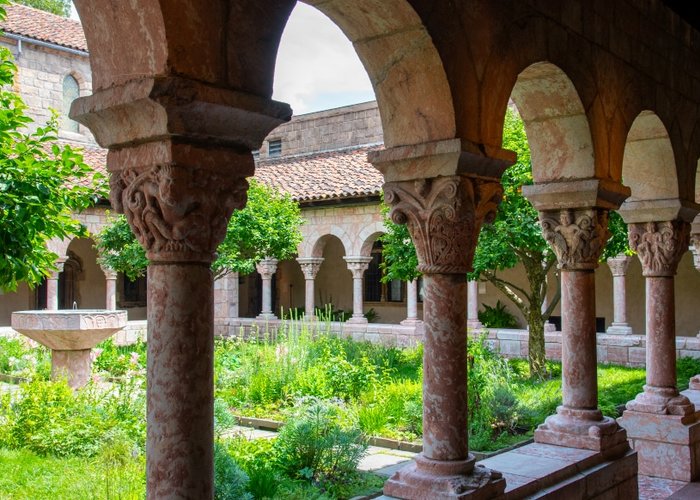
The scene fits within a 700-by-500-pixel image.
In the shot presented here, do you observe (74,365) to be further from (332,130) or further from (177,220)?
(332,130)

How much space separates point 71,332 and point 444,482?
6.15 meters

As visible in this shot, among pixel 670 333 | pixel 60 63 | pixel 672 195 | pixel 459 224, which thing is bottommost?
pixel 670 333

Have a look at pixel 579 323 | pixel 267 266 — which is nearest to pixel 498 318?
pixel 267 266

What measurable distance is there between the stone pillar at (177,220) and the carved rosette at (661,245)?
15.7 ft

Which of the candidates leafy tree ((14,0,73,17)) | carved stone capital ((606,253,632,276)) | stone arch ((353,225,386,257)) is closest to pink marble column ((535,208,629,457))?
carved stone capital ((606,253,632,276))

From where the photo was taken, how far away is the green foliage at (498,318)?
16.2m

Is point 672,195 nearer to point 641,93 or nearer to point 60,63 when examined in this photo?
point 641,93

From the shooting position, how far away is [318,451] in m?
5.87

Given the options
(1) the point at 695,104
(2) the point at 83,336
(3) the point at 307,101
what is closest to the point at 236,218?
(2) the point at 83,336

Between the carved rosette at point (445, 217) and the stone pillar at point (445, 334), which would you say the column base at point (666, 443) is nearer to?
the stone pillar at point (445, 334)

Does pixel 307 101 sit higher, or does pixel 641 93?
pixel 307 101

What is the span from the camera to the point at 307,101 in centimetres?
4066

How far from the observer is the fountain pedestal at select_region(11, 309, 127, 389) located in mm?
8594

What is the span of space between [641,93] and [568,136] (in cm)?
101
